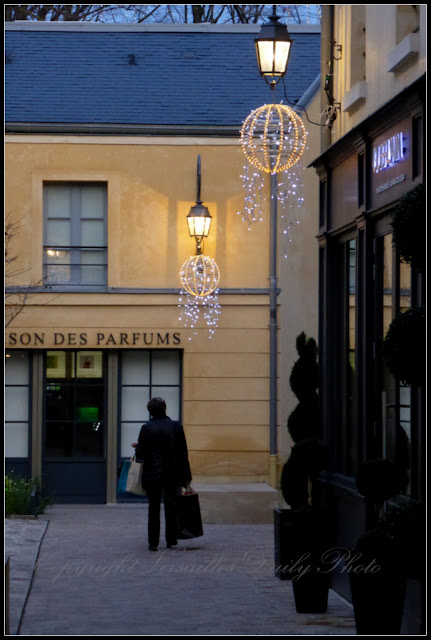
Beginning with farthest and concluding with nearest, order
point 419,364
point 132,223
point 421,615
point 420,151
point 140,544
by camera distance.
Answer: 1. point 132,223
2. point 140,544
3. point 420,151
4. point 421,615
5. point 419,364

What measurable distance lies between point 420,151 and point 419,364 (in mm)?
1928

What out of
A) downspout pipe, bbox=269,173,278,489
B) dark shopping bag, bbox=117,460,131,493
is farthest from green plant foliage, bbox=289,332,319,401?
downspout pipe, bbox=269,173,278,489

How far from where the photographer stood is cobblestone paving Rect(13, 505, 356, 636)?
816 centimetres

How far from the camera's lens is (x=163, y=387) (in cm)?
1741

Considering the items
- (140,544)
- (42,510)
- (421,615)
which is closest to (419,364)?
(421,615)

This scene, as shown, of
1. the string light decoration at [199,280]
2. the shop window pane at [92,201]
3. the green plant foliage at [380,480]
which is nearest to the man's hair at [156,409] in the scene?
the string light decoration at [199,280]

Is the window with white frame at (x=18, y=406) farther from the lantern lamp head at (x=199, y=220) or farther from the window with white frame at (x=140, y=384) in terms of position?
the lantern lamp head at (x=199, y=220)

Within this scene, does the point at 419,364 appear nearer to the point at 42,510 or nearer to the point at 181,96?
the point at 42,510

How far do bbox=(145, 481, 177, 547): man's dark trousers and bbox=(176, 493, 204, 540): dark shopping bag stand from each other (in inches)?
3.5

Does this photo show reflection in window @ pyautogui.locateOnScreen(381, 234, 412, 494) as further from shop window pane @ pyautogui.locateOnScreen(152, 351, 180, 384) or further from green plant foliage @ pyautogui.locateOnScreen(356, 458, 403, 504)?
shop window pane @ pyautogui.locateOnScreen(152, 351, 180, 384)

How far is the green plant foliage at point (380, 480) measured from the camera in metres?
7.20

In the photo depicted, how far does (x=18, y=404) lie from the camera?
56.5ft

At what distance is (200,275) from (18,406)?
3546mm

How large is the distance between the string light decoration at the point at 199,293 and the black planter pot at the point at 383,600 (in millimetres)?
10829
